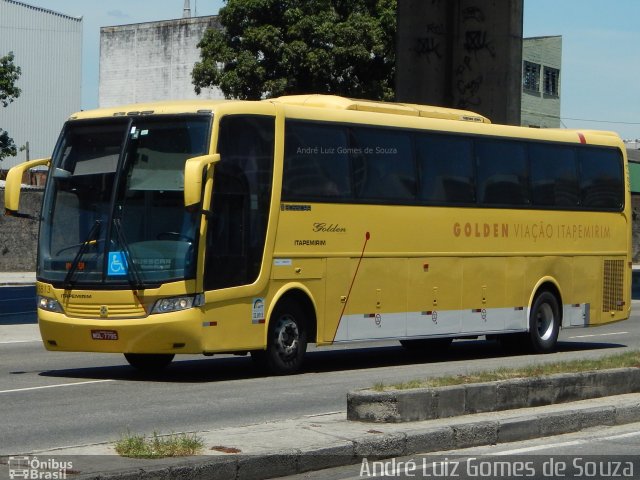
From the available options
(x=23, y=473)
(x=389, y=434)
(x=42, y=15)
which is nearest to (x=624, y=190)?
(x=389, y=434)

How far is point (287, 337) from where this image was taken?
1599 cm

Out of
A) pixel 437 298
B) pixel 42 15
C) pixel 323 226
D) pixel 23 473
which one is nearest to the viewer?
pixel 23 473

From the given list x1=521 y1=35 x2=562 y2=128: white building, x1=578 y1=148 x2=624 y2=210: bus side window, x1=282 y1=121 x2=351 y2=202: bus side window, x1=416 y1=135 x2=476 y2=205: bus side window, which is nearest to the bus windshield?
x1=282 y1=121 x2=351 y2=202: bus side window

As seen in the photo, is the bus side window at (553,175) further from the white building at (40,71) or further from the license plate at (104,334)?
the white building at (40,71)

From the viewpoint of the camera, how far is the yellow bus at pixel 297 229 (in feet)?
48.3

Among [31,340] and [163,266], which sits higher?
[163,266]

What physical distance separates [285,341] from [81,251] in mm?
2879

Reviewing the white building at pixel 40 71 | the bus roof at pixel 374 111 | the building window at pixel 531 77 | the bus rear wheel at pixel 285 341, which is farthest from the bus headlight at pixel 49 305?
the white building at pixel 40 71

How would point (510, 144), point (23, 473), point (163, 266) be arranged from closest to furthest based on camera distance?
point (23, 473)
point (163, 266)
point (510, 144)

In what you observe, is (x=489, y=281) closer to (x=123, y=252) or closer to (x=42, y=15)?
(x=123, y=252)

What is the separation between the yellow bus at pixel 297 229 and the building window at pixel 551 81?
53.5 meters

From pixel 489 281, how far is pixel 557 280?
191 cm

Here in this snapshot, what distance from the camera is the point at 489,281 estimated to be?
19344 millimetres

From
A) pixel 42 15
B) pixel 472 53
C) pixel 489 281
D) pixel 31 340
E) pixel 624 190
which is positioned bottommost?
pixel 31 340
